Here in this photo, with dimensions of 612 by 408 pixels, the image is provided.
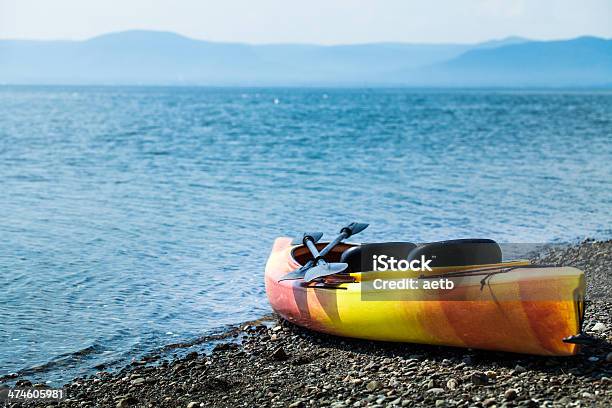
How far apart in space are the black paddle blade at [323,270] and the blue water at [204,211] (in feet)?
4.85

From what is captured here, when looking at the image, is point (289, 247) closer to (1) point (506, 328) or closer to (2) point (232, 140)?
(1) point (506, 328)

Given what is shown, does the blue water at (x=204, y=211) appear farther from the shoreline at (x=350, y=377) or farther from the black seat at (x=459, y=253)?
the black seat at (x=459, y=253)

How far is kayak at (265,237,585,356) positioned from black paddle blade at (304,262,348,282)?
95 mm

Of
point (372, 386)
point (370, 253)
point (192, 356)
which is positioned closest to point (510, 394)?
point (372, 386)

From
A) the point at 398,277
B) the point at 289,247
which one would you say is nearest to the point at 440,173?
the point at 289,247

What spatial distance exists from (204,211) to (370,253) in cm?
882

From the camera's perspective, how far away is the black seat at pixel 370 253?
7.68 metres

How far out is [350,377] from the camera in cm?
646

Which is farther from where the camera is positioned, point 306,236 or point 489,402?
point 306,236

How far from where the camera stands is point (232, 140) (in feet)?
119

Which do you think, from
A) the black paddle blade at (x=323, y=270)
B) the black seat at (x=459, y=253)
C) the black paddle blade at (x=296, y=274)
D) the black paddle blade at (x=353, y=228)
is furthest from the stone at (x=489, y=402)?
the black paddle blade at (x=353, y=228)

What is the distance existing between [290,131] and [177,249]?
1138 inches

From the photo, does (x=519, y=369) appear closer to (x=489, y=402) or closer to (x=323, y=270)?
(x=489, y=402)

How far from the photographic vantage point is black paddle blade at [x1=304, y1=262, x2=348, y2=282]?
7707 mm
